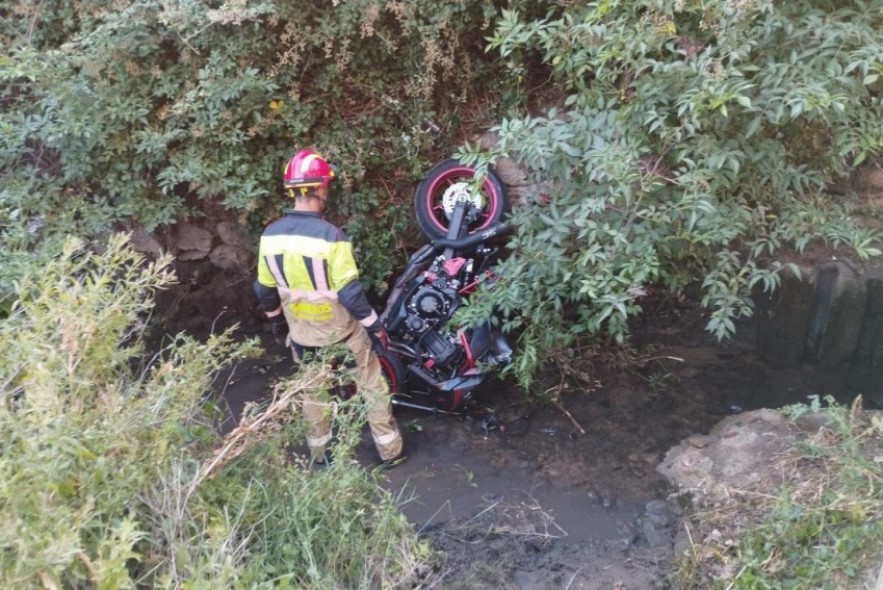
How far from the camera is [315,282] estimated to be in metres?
4.47

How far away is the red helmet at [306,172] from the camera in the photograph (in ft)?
14.3

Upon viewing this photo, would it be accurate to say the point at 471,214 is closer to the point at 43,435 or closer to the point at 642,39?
the point at 642,39

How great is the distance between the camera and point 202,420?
3.09m

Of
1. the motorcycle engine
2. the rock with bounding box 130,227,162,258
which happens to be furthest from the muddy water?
the rock with bounding box 130,227,162,258

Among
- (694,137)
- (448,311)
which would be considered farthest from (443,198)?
(694,137)

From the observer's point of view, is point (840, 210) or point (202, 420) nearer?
point (202, 420)

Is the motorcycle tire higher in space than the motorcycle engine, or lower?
higher

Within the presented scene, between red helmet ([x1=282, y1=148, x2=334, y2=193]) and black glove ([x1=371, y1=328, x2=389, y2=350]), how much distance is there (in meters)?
1.01

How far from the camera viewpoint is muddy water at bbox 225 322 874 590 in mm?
3934

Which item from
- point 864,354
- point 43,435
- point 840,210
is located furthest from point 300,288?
point 864,354

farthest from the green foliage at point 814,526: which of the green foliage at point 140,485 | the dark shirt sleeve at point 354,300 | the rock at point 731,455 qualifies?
the dark shirt sleeve at point 354,300

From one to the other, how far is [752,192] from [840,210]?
0.61m

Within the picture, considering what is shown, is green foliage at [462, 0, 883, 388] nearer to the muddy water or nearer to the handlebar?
the handlebar

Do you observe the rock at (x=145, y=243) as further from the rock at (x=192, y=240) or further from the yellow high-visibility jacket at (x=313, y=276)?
the yellow high-visibility jacket at (x=313, y=276)
